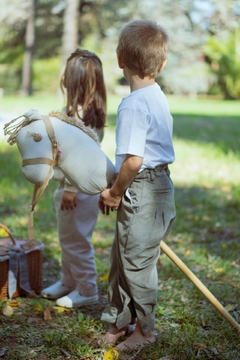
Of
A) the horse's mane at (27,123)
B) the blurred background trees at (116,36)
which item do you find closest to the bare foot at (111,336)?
the horse's mane at (27,123)

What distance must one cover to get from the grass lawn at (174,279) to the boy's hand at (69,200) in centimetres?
62

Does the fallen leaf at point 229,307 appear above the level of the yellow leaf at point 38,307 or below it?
above

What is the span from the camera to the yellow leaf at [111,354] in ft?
8.18

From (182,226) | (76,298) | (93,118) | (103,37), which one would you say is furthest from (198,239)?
(103,37)

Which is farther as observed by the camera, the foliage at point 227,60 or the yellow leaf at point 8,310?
the foliage at point 227,60

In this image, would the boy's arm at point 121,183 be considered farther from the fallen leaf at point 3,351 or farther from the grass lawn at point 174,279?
the fallen leaf at point 3,351

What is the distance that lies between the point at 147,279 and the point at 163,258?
1598 mm

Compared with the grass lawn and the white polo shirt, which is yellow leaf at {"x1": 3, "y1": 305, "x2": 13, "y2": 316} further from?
the white polo shirt

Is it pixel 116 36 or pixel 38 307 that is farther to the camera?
pixel 116 36

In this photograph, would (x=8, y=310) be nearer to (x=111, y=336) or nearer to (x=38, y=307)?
(x=38, y=307)

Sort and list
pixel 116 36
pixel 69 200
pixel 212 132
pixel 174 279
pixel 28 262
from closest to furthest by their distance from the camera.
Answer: pixel 69 200
pixel 28 262
pixel 174 279
pixel 212 132
pixel 116 36

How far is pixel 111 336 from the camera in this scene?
269cm

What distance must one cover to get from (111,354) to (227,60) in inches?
1023

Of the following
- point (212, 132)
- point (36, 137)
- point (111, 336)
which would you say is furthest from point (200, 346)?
point (212, 132)
